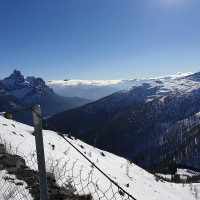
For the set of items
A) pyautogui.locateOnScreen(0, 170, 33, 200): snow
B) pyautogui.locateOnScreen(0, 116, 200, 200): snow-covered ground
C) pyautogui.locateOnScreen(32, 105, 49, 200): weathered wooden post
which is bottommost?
pyautogui.locateOnScreen(0, 116, 200, 200): snow-covered ground

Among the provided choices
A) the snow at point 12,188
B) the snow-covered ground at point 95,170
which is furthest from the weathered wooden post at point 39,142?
the snow-covered ground at point 95,170

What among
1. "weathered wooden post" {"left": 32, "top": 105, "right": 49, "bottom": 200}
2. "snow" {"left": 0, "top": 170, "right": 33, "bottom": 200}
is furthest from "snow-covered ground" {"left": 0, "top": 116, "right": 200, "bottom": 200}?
"weathered wooden post" {"left": 32, "top": 105, "right": 49, "bottom": 200}

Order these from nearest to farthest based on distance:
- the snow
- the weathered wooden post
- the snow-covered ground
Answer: the weathered wooden post, the snow, the snow-covered ground

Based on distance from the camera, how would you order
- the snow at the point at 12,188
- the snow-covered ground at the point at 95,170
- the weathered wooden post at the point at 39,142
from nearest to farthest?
the weathered wooden post at the point at 39,142
the snow at the point at 12,188
the snow-covered ground at the point at 95,170

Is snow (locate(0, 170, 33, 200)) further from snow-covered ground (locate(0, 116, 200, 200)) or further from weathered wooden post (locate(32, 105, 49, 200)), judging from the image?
weathered wooden post (locate(32, 105, 49, 200))

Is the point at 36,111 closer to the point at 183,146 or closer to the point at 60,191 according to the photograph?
the point at 60,191

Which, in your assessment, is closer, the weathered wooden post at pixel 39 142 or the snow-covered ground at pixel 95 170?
the weathered wooden post at pixel 39 142

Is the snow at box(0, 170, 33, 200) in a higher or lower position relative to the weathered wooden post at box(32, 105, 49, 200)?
lower

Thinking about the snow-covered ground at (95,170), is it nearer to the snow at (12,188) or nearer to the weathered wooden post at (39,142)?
the snow at (12,188)

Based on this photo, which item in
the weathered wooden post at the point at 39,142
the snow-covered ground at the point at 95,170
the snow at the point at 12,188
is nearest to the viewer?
the weathered wooden post at the point at 39,142

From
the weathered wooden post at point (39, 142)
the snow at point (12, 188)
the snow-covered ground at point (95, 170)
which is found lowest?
the snow-covered ground at point (95, 170)

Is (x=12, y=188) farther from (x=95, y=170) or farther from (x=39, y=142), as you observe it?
(x=95, y=170)

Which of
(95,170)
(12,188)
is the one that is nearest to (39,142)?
(12,188)

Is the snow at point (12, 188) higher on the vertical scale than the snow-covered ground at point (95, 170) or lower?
higher
